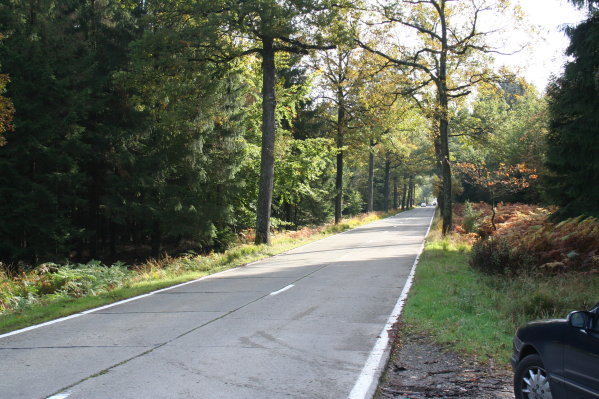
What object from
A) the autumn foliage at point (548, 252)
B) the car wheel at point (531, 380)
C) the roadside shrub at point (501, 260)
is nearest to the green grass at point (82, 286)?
the car wheel at point (531, 380)

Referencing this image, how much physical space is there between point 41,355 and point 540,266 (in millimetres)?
11527

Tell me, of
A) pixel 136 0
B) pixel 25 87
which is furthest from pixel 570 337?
pixel 25 87

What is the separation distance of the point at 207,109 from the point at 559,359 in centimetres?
1754

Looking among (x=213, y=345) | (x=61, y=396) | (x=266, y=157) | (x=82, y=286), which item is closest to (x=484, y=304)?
(x=213, y=345)

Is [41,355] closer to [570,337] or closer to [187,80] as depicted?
[570,337]

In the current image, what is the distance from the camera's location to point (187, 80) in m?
19.8

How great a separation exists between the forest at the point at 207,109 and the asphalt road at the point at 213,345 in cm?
919

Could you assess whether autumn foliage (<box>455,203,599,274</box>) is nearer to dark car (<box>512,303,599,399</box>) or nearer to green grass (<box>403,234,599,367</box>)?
green grass (<box>403,234,599,367</box>)

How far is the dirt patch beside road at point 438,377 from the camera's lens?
210 inches

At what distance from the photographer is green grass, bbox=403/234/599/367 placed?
23.4 feet

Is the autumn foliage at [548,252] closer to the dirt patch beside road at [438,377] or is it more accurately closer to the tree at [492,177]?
the tree at [492,177]

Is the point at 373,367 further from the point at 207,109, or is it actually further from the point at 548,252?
the point at 207,109

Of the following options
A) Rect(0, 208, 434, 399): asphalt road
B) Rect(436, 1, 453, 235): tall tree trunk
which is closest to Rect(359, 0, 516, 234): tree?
Rect(436, 1, 453, 235): tall tree trunk

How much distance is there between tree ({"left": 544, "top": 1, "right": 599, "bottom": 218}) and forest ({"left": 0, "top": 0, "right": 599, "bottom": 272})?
5cm
